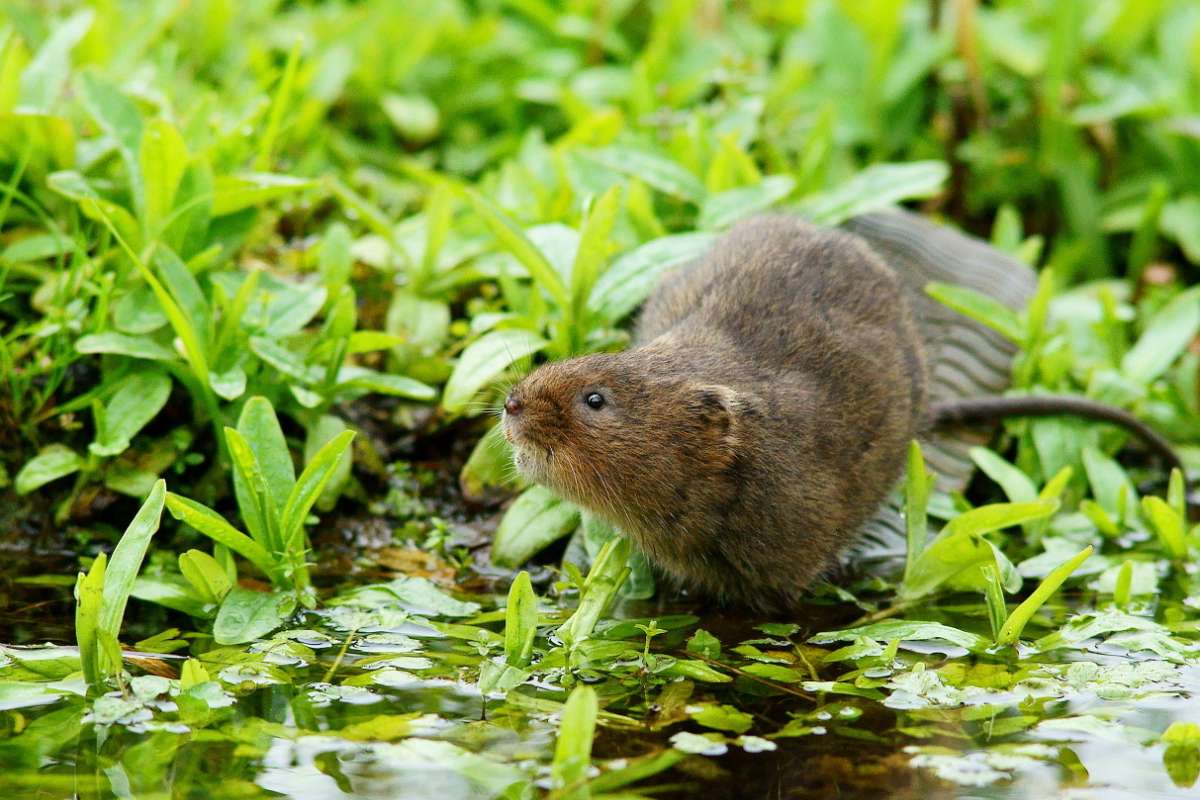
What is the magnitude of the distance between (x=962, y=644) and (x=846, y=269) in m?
1.61

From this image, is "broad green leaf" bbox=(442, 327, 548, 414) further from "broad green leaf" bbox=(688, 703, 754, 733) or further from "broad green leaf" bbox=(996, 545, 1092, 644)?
"broad green leaf" bbox=(996, 545, 1092, 644)

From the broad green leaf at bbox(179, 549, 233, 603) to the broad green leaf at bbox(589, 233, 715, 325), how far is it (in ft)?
5.98

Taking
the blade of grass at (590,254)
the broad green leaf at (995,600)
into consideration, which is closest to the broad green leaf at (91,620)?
the blade of grass at (590,254)

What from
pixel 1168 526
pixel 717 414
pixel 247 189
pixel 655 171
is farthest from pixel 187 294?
pixel 1168 526

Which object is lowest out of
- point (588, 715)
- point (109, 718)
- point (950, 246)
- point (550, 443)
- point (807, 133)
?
point (109, 718)

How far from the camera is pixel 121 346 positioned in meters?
4.78

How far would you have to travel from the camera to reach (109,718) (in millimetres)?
3613

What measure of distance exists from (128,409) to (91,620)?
1308 mm

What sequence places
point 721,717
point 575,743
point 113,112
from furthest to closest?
point 113,112 < point 721,717 < point 575,743

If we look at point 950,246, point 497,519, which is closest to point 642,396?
point 497,519

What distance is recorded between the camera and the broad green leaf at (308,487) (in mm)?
4363

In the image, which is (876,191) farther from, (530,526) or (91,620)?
(91,620)

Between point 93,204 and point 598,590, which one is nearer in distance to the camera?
point 598,590

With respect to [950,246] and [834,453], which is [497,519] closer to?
[834,453]
